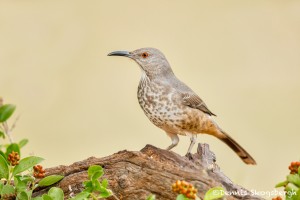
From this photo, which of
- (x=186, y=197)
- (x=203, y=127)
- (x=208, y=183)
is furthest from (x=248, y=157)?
(x=186, y=197)

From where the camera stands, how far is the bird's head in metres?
6.29

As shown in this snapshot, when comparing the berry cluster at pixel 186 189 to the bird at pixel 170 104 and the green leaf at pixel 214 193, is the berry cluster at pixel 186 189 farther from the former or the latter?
the bird at pixel 170 104

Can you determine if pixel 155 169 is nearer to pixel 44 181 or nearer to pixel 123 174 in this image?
pixel 123 174

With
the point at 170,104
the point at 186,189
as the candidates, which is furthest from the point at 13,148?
the point at 170,104

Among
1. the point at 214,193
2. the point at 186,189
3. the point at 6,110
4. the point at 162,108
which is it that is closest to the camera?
the point at 186,189

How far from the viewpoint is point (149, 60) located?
6352mm

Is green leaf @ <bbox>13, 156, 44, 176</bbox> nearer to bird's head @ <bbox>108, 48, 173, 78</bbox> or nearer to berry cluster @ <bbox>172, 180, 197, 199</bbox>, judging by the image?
berry cluster @ <bbox>172, 180, 197, 199</bbox>

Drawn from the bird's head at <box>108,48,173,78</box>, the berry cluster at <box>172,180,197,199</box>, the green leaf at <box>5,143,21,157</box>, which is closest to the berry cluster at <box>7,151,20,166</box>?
the green leaf at <box>5,143,21,157</box>

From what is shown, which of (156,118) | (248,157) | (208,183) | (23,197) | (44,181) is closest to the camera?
(23,197)

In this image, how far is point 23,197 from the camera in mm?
2961

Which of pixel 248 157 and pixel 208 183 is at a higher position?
pixel 248 157

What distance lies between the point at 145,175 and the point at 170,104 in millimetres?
2193

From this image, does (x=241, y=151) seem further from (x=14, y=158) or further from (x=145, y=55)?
(x=14, y=158)

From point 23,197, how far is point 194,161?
1591 millimetres
